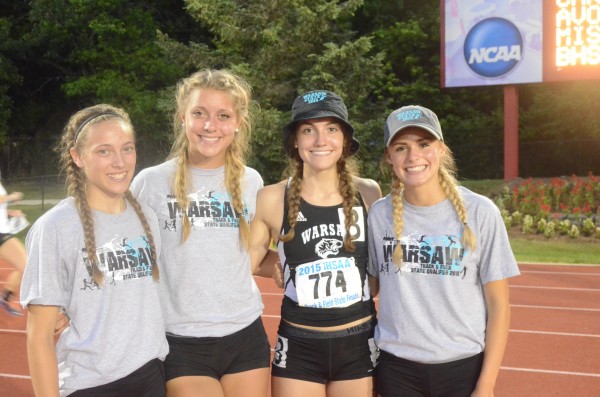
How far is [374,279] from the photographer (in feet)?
10.8

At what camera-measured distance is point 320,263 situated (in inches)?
126

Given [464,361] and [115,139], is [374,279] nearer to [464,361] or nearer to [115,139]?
[464,361]

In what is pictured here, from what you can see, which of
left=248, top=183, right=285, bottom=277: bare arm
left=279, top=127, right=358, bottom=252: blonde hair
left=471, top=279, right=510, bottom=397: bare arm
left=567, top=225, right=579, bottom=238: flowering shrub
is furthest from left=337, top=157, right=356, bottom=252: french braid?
left=567, top=225, right=579, bottom=238: flowering shrub

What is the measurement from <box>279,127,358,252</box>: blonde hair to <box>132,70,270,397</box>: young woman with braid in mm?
195

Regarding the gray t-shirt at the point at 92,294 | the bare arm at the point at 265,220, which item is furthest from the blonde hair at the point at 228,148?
the gray t-shirt at the point at 92,294

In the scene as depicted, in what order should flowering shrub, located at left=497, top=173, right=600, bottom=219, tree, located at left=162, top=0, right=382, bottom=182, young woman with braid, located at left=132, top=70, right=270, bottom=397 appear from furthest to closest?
tree, located at left=162, top=0, right=382, bottom=182
flowering shrub, located at left=497, top=173, right=600, bottom=219
young woman with braid, located at left=132, top=70, right=270, bottom=397

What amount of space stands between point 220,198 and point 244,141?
396 millimetres

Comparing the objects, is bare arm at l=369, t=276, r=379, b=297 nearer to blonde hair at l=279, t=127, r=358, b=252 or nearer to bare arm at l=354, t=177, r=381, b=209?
blonde hair at l=279, t=127, r=358, b=252

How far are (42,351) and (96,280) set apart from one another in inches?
11.8

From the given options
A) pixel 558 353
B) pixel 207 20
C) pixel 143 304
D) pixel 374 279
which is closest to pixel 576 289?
pixel 558 353

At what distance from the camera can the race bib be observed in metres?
3.18

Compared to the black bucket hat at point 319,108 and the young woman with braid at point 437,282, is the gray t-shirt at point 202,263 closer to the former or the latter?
the black bucket hat at point 319,108

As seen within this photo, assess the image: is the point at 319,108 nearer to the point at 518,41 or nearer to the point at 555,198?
the point at 555,198

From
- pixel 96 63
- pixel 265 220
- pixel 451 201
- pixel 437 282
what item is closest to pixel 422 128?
pixel 451 201
